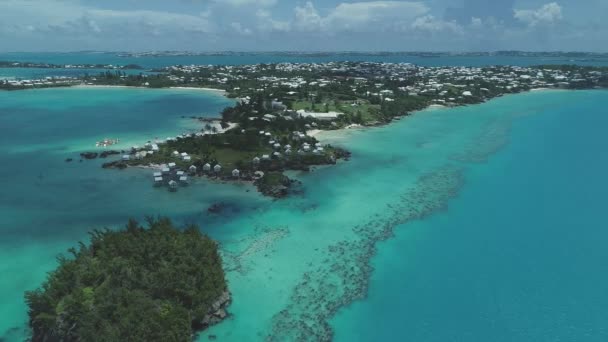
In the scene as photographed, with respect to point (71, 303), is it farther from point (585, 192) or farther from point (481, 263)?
point (585, 192)

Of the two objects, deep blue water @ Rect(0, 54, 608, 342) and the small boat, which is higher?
the small boat

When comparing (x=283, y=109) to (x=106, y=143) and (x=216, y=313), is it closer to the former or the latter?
(x=106, y=143)

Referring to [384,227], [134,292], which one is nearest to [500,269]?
[384,227]

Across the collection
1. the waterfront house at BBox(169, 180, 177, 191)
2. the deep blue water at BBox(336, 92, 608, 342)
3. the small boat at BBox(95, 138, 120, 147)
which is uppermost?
the small boat at BBox(95, 138, 120, 147)

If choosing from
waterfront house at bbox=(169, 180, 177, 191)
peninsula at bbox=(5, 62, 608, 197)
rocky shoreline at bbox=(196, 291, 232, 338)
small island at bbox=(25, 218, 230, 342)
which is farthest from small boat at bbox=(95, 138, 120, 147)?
rocky shoreline at bbox=(196, 291, 232, 338)

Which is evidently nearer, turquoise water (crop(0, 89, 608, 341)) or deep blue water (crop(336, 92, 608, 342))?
deep blue water (crop(336, 92, 608, 342))

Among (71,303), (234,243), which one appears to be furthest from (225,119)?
(71,303)

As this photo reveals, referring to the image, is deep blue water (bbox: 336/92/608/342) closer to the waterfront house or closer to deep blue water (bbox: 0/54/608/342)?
deep blue water (bbox: 0/54/608/342)

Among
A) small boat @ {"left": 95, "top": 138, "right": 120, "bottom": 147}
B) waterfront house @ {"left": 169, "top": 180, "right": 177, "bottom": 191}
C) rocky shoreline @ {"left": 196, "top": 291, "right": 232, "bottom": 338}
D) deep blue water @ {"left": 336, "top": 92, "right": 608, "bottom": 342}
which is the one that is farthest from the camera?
small boat @ {"left": 95, "top": 138, "right": 120, "bottom": 147}
